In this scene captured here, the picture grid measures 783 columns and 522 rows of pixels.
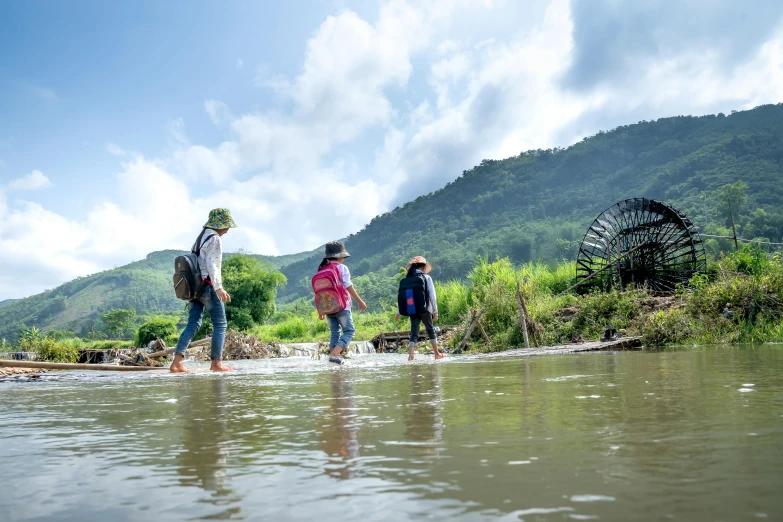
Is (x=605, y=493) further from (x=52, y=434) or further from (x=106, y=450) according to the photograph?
(x=52, y=434)

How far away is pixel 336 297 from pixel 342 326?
0.52 m

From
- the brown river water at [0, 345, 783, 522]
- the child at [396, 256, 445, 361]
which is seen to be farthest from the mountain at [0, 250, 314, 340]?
the brown river water at [0, 345, 783, 522]

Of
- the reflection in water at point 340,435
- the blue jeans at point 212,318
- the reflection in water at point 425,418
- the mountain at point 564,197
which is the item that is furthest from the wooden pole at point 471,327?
the mountain at point 564,197

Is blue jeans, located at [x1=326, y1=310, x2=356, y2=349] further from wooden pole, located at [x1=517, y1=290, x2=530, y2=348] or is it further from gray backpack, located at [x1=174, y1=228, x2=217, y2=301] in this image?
wooden pole, located at [x1=517, y1=290, x2=530, y2=348]

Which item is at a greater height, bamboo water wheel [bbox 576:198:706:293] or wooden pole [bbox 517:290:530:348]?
bamboo water wheel [bbox 576:198:706:293]

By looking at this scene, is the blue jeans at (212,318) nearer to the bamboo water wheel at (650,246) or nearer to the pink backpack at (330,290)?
the pink backpack at (330,290)

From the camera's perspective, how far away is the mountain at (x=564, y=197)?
89.9 metres

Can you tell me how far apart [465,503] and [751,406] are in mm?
1751

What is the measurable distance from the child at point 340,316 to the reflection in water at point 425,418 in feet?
15.3

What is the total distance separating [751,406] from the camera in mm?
2381

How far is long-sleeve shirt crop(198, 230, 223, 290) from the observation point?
24.8ft

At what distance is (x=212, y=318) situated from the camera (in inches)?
305

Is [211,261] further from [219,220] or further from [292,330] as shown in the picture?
[292,330]

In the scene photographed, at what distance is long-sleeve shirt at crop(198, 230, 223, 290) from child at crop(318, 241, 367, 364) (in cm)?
176
